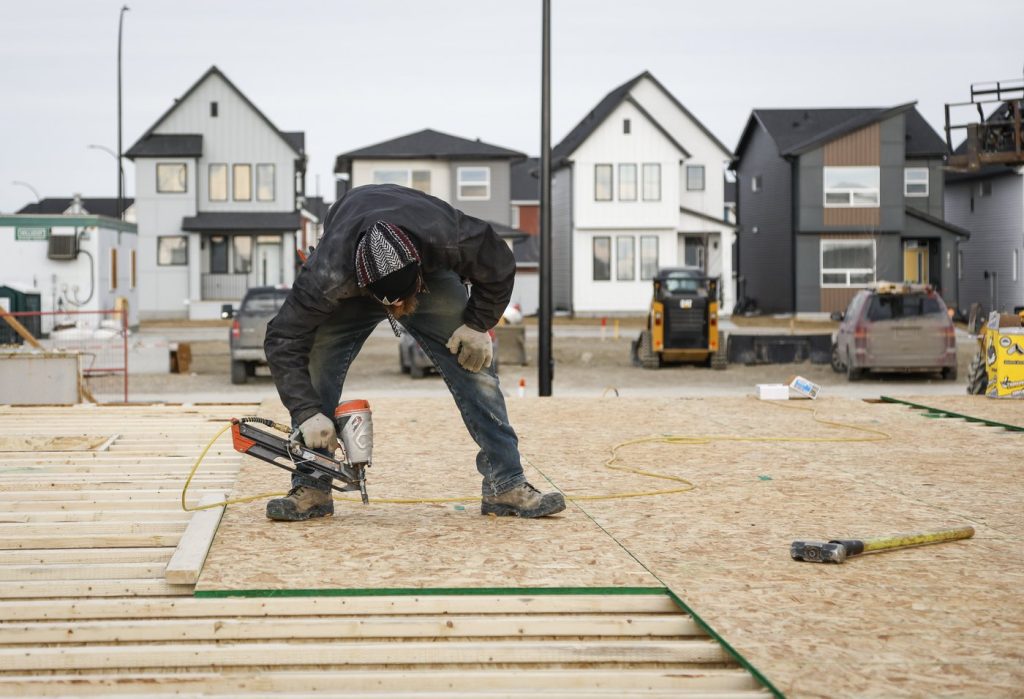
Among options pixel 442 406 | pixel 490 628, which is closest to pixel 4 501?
pixel 490 628

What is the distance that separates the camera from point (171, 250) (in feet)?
154

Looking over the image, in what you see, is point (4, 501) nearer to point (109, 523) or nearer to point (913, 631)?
point (109, 523)

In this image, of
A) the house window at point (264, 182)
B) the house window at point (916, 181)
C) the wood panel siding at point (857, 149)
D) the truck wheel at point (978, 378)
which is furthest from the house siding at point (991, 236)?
the truck wheel at point (978, 378)

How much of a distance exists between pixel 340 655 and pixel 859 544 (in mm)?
2221

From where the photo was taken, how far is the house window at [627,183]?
152ft

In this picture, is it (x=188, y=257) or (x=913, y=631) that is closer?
(x=913, y=631)

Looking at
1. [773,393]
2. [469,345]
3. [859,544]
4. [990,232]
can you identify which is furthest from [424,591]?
[990,232]

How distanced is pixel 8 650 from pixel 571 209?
43866mm

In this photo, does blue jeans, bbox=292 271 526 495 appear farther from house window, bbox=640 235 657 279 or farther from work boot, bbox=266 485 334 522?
house window, bbox=640 235 657 279

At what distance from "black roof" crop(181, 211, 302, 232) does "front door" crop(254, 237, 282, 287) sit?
0.94 m

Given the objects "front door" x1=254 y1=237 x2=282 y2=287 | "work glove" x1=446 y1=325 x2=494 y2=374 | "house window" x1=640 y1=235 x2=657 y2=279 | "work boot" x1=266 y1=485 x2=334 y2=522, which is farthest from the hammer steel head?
"front door" x1=254 y1=237 x2=282 y2=287

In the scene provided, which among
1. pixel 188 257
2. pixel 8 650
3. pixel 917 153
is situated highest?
pixel 917 153

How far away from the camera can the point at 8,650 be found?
4.00 m

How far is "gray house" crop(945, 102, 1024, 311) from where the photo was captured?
1780 inches
